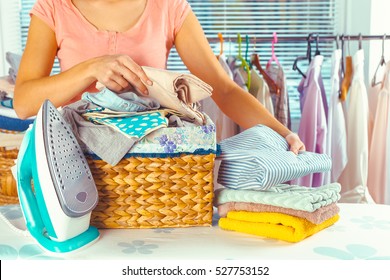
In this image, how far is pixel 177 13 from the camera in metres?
1.27

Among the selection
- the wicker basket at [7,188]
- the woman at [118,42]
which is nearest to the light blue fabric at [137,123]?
the woman at [118,42]

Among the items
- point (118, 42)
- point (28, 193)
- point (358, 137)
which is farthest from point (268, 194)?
point (358, 137)

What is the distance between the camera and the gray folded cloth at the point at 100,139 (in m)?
0.83

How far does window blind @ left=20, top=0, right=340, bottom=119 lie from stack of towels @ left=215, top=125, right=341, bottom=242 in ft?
4.97

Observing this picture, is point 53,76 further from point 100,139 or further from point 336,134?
point 336,134

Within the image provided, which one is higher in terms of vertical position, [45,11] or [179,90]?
[45,11]

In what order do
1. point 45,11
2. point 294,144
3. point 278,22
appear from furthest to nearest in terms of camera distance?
point 278,22
point 45,11
point 294,144

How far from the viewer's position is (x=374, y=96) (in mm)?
1888

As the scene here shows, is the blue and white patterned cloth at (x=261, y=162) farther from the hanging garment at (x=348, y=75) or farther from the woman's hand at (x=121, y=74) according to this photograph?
the hanging garment at (x=348, y=75)

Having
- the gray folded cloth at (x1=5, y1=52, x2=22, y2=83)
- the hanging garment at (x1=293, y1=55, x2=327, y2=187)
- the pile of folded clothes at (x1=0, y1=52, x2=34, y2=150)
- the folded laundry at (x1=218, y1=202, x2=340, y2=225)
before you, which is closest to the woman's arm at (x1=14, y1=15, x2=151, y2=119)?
the folded laundry at (x1=218, y1=202, x2=340, y2=225)

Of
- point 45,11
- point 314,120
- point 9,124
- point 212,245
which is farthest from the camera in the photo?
point 314,120

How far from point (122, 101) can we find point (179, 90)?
95 millimetres

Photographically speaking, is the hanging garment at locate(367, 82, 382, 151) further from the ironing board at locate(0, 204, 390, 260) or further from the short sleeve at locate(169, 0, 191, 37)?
the ironing board at locate(0, 204, 390, 260)

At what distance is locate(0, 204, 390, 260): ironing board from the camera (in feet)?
2.58
